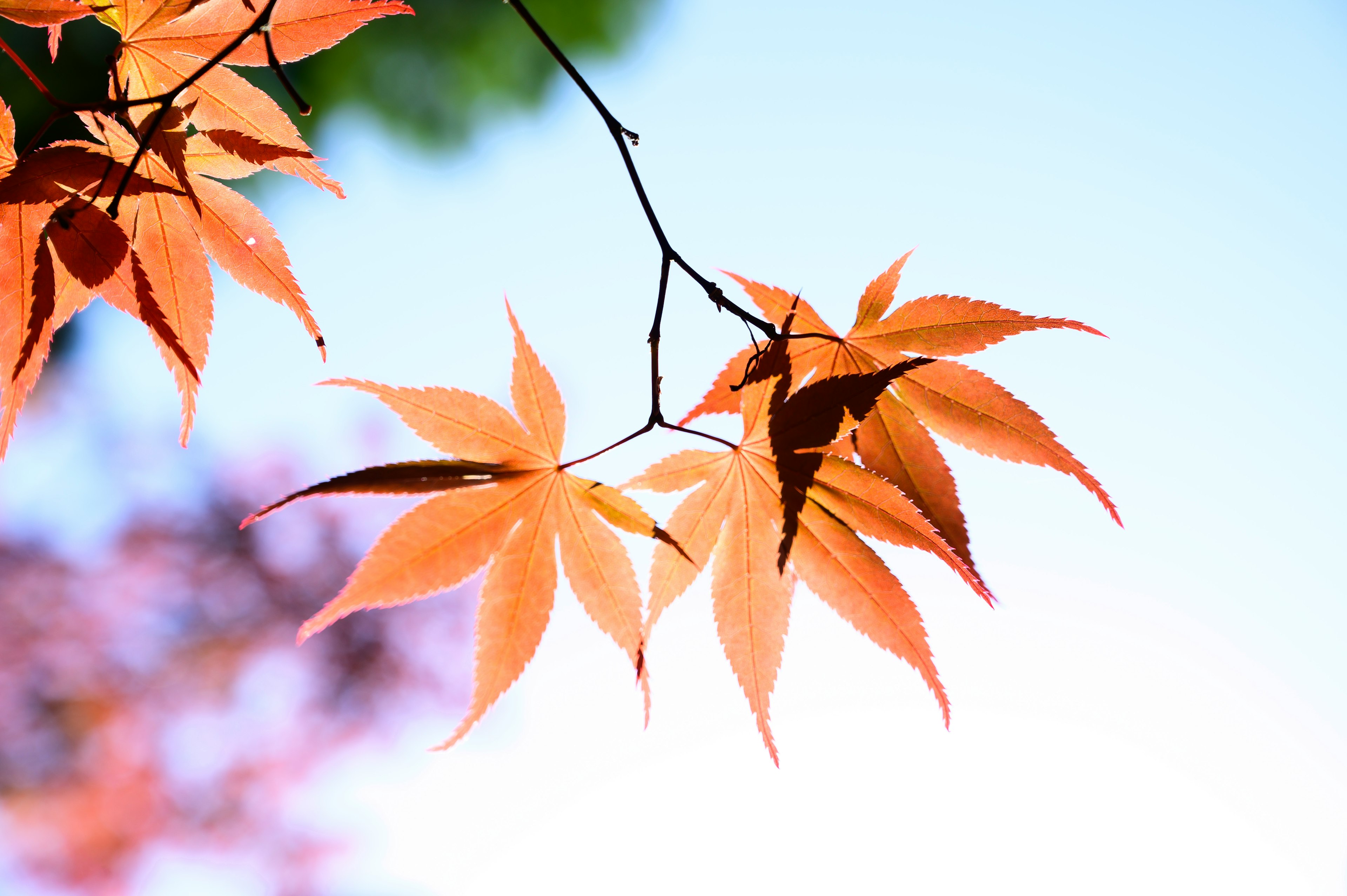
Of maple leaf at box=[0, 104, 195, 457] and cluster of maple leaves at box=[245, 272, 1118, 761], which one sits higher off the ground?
maple leaf at box=[0, 104, 195, 457]

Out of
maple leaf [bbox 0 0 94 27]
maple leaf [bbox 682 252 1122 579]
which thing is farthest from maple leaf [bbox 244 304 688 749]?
maple leaf [bbox 0 0 94 27]

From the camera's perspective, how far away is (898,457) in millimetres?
846

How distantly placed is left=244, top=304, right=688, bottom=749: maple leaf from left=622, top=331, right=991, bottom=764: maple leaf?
0.17 ft

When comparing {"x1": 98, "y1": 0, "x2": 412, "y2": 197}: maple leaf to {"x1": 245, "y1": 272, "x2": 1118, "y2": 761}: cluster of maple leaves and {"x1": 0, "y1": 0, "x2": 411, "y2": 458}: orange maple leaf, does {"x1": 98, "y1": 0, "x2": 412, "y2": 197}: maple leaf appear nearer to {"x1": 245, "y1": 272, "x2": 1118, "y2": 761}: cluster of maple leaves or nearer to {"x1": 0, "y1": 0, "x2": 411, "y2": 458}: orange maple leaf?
{"x1": 0, "y1": 0, "x2": 411, "y2": 458}: orange maple leaf

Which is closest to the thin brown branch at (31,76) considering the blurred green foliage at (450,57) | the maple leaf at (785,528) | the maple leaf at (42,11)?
the maple leaf at (42,11)

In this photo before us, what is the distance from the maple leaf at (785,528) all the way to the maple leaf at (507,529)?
0.05 m

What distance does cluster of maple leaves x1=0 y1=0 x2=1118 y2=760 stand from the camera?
0.69m

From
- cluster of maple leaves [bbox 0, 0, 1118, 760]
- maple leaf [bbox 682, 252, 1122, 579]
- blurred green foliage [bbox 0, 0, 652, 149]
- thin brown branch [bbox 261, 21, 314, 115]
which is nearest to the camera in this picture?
thin brown branch [bbox 261, 21, 314, 115]

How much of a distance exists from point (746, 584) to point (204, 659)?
6.55 m

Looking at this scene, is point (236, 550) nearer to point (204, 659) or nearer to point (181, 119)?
point (204, 659)

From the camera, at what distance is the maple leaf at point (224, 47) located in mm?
732

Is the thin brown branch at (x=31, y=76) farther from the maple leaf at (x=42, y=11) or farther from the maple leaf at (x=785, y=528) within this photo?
the maple leaf at (x=785, y=528)

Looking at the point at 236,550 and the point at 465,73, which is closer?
the point at 465,73

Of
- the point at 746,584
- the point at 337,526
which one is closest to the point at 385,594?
the point at 746,584
